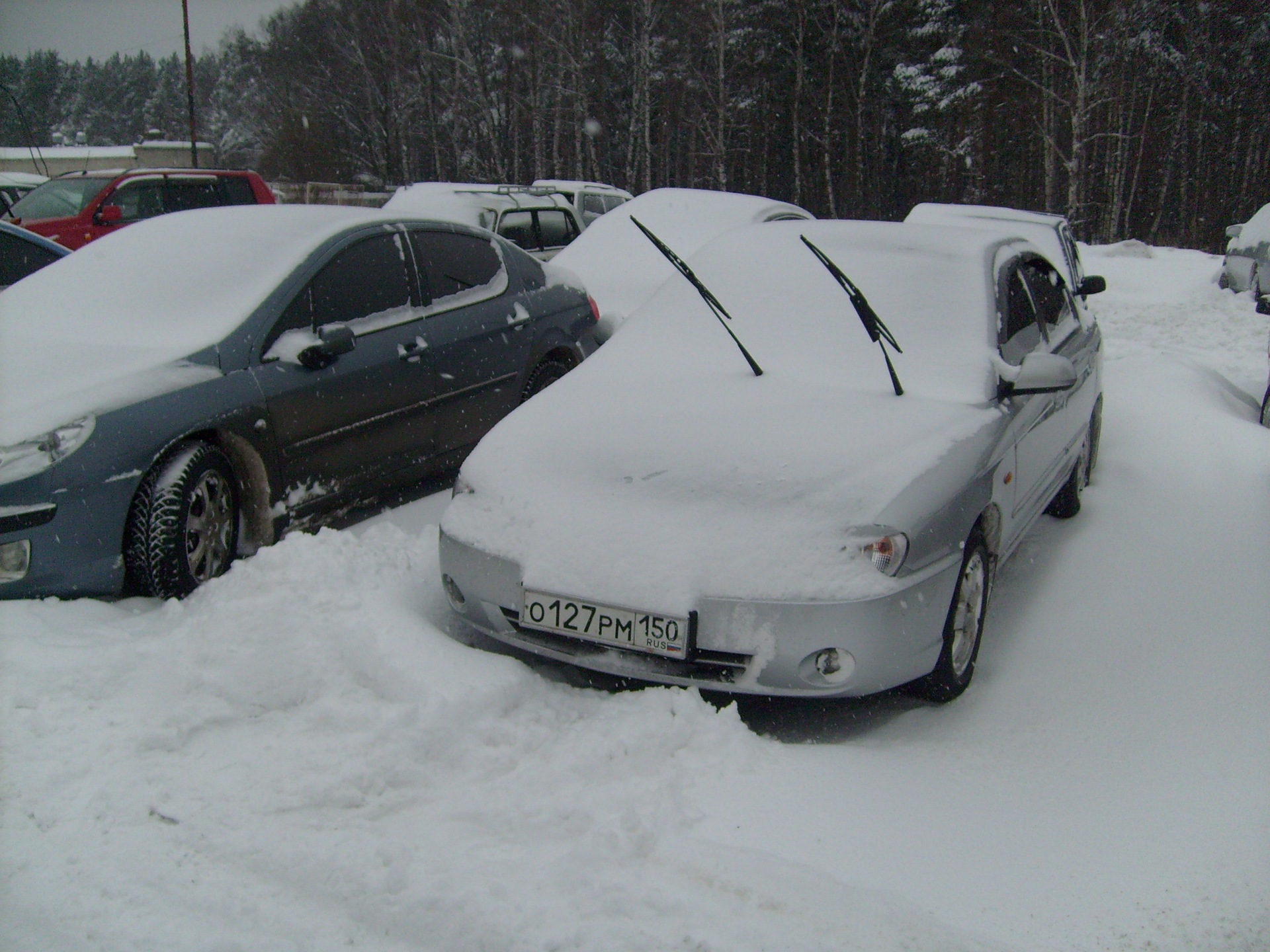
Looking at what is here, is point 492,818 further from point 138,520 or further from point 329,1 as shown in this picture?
point 329,1

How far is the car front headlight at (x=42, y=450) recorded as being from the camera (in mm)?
3484

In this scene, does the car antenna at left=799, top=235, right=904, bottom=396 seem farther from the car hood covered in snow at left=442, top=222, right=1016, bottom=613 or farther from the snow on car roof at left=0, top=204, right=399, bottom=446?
the snow on car roof at left=0, top=204, right=399, bottom=446

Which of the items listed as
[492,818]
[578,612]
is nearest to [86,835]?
[492,818]

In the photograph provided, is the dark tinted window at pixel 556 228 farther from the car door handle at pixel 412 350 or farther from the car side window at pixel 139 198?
the car door handle at pixel 412 350

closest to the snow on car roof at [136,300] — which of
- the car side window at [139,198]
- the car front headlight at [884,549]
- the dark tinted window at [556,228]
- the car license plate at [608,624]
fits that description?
the car license plate at [608,624]

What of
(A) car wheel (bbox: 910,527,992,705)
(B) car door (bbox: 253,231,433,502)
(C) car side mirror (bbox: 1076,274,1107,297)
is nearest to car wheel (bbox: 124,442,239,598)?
(B) car door (bbox: 253,231,433,502)

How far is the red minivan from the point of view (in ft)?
41.2

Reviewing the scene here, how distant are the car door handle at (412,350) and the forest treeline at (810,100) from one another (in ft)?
77.8

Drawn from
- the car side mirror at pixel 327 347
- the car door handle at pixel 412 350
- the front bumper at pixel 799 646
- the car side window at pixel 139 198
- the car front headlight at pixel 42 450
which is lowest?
A: the front bumper at pixel 799 646

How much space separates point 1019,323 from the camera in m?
4.47

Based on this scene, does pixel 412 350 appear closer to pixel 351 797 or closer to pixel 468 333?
pixel 468 333

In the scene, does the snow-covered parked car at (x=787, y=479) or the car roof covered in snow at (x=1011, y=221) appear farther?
the car roof covered in snow at (x=1011, y=221)

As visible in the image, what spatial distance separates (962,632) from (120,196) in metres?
12.8

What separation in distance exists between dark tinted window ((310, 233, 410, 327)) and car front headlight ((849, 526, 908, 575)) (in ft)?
9.13
